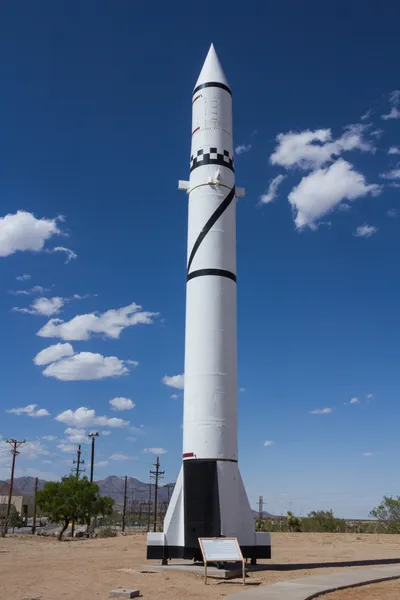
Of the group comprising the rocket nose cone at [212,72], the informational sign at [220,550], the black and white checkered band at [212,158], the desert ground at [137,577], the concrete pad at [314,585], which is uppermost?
the rocket nose cone at [212,72]

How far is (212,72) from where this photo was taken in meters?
20.4

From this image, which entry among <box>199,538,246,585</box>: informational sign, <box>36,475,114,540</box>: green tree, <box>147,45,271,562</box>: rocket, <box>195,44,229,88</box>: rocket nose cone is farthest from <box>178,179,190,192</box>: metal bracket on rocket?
<box>36,475,114,540</box>: green tree

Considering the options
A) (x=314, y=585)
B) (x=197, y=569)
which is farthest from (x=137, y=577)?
(x=314, y=585)

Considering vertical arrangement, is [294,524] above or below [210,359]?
below

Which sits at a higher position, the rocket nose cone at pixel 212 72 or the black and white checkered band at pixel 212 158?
the rocket nose cone at pixel 212 72

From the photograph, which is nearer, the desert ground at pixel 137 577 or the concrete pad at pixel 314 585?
the concrete pad at pixel 314 585

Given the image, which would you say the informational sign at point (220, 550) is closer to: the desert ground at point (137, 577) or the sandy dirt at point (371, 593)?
the desert ground at point (137, 577)

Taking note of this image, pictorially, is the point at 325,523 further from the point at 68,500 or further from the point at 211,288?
the point at 211,288

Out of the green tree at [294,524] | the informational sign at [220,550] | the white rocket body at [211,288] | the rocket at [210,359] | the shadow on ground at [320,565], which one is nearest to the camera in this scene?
the informational sign at [220,550]

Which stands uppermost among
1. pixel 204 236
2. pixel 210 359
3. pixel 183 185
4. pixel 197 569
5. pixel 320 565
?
pixel 183 185

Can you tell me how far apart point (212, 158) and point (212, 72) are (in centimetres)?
353

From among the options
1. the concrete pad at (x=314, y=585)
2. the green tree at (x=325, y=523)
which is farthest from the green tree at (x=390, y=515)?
the concrete pad at (x=314, y=585)

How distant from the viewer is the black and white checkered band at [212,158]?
19.1 meters

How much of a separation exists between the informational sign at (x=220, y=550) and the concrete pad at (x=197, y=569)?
0.48 metres
